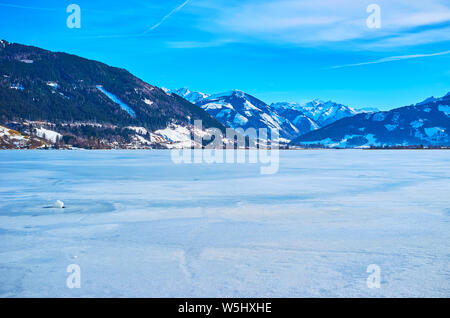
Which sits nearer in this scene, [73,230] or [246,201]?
[73,230]

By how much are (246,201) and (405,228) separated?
8.01 meters

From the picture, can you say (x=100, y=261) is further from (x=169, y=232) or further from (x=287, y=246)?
(x=287, y=246)

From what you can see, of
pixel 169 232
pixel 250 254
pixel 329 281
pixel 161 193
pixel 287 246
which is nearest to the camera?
pixel 329 281

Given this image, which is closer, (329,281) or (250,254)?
(329,281)

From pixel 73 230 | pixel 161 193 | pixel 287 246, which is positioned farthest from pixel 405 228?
pixel 161 193

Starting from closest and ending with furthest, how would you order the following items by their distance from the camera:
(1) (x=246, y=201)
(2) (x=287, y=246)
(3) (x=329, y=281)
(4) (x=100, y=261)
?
(3) (x=329, y=281), (4) (x=100, y=261), (2) (x=287, y=246), (1) (x=246, y=201)

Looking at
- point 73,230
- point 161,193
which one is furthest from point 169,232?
point 161,193

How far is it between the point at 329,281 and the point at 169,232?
19.5 ft

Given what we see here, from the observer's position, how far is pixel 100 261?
29.9 ft

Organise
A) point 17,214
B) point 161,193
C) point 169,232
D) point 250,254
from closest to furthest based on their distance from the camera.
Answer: point 250,254 < point 169,232 < point 17,214 < point 161,193
